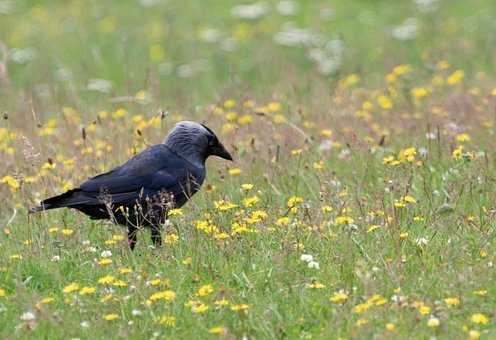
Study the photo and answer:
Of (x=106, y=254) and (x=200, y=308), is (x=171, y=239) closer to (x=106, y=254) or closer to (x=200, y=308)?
(x=106, y=254)

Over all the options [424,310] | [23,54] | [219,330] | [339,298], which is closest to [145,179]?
[219,330]

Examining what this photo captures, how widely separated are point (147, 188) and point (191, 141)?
0.57 m

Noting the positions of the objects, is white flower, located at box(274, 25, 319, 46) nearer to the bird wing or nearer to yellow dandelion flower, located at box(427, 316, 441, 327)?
the bird wing

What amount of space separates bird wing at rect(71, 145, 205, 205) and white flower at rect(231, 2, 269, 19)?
771 centimetres

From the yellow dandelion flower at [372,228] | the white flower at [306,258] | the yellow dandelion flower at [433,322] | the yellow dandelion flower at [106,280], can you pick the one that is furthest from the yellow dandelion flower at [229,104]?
the yellow dandelion flower at [433,322]

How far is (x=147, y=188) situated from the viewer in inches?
268

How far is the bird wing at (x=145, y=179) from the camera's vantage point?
264 inches

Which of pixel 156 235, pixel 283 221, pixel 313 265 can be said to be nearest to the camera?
pixel 313 265

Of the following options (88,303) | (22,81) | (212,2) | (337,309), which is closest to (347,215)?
(337,309)

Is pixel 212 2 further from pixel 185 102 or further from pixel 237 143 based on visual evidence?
pixel 237 143

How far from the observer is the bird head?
7203 millimetres

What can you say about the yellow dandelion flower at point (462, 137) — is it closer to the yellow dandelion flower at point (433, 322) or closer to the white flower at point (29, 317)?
the yellow dandelion flower at point (433, 322)

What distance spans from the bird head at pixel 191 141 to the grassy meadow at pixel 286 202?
281 mm

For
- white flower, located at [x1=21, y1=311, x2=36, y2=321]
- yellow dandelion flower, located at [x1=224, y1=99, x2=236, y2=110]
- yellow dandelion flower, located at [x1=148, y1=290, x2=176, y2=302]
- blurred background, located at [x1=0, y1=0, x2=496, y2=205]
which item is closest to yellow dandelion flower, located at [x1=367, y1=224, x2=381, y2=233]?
yellow dandelion flower, located at [x1=148, y1=290, x2=176, y2=302]
